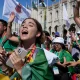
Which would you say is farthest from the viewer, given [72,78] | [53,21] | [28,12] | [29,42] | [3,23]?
[53,21]

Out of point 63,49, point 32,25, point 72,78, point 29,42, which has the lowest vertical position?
point 72,78

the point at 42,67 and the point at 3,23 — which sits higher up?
the point at 3,23

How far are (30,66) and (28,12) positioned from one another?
6.74m

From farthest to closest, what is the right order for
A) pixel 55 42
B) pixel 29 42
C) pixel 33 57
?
pixel 55 42 < pixel 29 42 < pixel 33 57

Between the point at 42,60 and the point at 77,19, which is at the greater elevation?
the point at 77,19

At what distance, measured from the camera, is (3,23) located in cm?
416

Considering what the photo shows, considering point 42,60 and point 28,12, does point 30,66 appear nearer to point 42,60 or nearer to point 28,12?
point 42,60

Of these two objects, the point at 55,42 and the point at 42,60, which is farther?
the point at 55,42

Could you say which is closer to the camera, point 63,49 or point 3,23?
point 3,23

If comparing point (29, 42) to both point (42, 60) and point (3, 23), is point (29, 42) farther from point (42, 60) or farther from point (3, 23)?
point (3, 23)

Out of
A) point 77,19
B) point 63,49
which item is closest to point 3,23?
point 77,19

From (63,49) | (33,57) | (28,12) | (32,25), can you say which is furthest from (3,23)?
(28,12)

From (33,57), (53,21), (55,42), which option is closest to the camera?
(33,57)

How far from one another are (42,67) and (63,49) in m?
3.68
